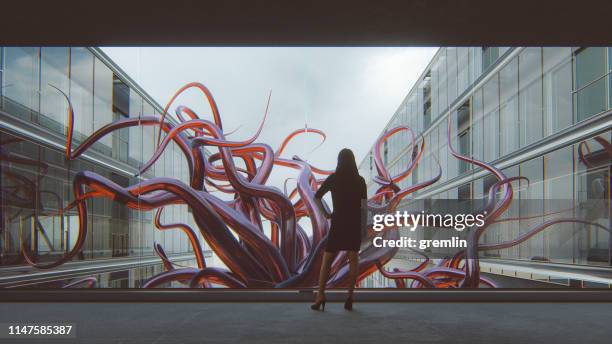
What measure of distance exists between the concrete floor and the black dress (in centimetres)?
61

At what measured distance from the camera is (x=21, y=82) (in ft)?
16.9

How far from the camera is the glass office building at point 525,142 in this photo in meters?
5.00

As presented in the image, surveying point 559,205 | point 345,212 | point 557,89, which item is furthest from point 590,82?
point 345,212

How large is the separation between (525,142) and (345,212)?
2481mm

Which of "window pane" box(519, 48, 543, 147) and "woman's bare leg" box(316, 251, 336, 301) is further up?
"window pane" box(519, 48, 543, 147)

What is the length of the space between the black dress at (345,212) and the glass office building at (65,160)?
1.69 meters

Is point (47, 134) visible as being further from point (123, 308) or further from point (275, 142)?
point (275, 142)

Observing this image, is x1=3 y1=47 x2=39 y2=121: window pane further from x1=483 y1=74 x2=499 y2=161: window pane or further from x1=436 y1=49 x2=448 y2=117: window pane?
x1=483 y1=74 x2=499 y2=161: window pane

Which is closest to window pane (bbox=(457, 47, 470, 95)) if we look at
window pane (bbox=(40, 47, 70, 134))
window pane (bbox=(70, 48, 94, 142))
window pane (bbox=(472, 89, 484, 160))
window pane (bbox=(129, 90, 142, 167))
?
window pane (bbox=(472, 89, 484, 160))

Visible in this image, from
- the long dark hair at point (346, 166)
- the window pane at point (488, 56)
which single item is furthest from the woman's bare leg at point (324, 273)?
the window pane at point (488, 56)

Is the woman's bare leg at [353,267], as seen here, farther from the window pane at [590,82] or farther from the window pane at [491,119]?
the window pane at [590,82]

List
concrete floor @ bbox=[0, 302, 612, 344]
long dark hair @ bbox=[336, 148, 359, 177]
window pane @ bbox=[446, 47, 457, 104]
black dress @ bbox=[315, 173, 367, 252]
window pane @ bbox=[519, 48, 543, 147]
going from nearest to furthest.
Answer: concrete floor @ bbox=[0, 302, 612, 344] → black dress @ bbox=[315, 173, 367, 252] → long dark hair @ bbox=[336, 148, 359, 177] → window pane @ bbox=[446, 47, 457, 104] → window pane @ bbox=[519, 48, 543, 147]

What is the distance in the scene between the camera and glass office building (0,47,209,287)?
4.96 m

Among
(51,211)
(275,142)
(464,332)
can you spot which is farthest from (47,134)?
(464,332)
